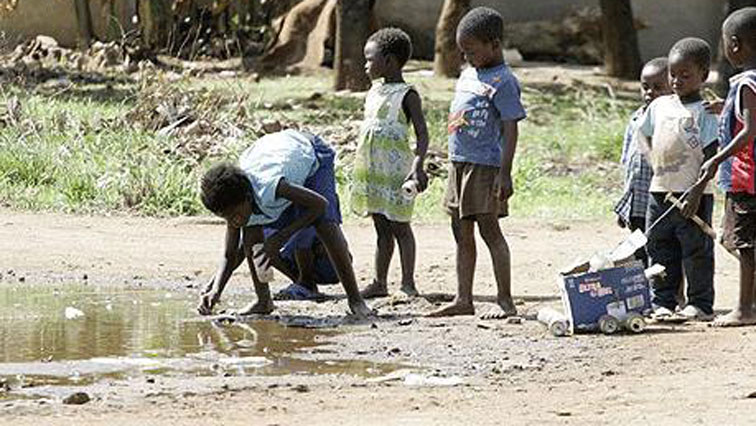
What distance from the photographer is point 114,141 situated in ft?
44.3

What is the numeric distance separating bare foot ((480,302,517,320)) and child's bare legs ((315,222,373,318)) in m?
0.63

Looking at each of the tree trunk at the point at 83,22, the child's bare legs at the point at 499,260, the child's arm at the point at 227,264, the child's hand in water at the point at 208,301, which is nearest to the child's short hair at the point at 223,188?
the child's arm at the point at 227,264

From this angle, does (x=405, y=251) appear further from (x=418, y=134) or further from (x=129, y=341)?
(x=129, y=341)

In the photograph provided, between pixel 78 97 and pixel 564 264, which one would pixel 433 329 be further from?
pixel 78 97

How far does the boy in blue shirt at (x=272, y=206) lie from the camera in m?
8.02

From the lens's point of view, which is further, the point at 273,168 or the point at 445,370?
the point at 273,168

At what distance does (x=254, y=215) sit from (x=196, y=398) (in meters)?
2.13

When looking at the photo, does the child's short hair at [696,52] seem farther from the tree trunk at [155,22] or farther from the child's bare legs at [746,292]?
the tree trunk at [155,22]

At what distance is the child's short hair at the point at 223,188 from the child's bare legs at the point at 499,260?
3.94 feet

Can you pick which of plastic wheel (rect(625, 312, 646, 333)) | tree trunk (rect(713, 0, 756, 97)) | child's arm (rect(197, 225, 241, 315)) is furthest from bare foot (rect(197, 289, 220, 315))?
tree trunk (rect(713, 0, 756, 97))

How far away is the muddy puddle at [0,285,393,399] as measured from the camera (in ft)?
23.0

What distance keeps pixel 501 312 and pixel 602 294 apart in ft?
2.37

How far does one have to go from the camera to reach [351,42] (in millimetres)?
18906

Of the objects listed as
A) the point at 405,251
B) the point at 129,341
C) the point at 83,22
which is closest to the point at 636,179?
the point at 405,251
